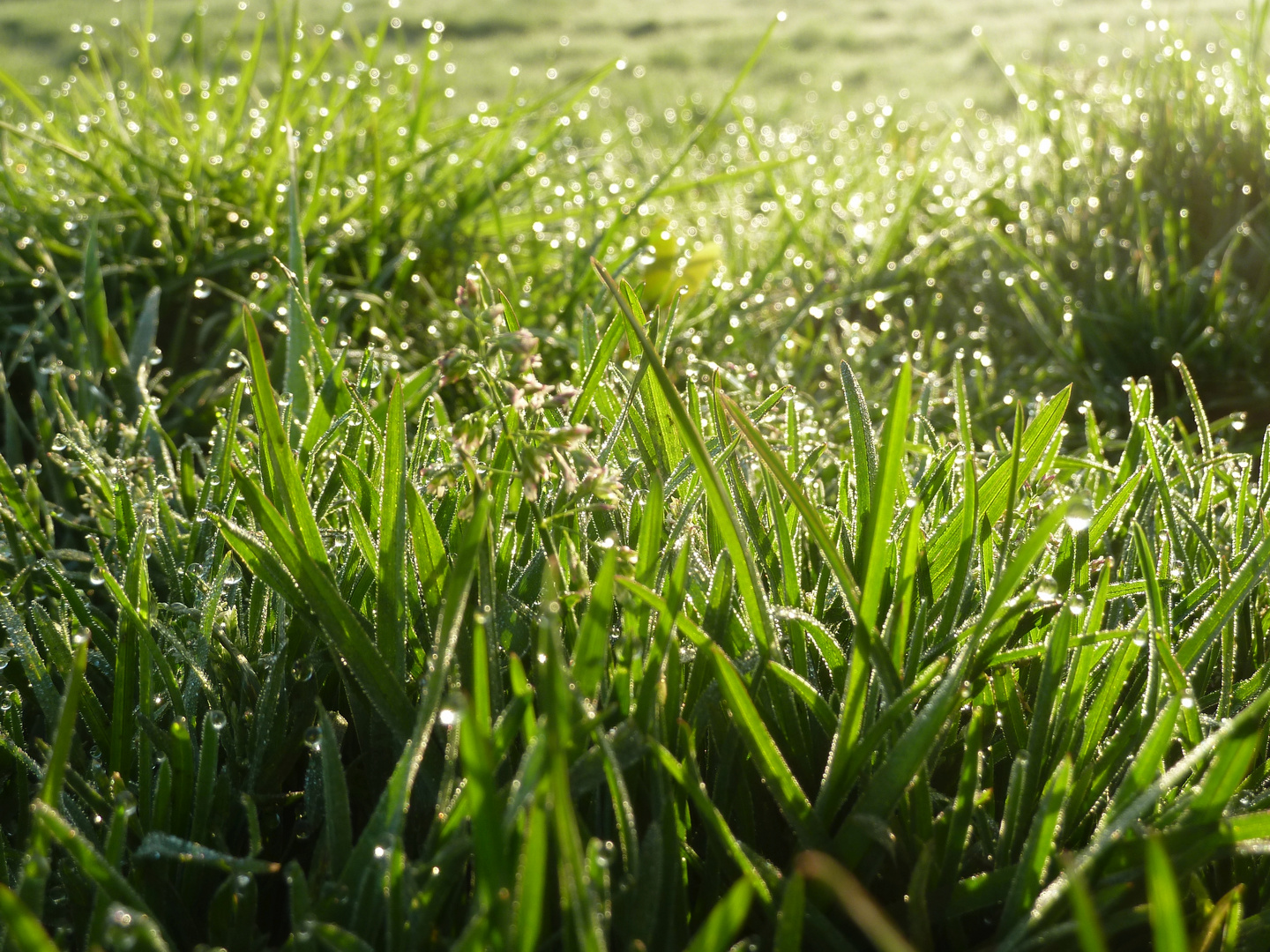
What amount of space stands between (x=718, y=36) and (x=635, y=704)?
6.35 m

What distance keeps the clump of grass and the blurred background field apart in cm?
369

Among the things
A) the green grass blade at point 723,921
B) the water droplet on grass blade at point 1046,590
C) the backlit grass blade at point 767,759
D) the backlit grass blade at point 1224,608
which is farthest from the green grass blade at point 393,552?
the backlit grass blade at point 1224,608

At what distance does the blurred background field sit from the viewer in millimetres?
4973

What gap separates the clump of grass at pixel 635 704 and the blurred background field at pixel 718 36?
3685 millimetres

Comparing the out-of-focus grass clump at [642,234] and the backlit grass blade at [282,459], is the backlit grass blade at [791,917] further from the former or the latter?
the out-of-focus grass clump at [642,234]

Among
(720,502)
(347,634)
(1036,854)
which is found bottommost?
(1036,854)

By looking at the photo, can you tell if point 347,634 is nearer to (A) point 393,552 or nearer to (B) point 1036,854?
(A) point 393,552

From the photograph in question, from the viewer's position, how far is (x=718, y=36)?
251 inches

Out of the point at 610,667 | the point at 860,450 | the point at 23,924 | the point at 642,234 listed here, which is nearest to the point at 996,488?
the point at 860,450

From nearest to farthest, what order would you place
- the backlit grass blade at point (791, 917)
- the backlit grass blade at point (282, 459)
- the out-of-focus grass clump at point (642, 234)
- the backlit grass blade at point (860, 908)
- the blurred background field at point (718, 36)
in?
the backlit grass blade at point (860, 908)
the backlit grass blade at point (791, 917)
the backlit grass blade at point (282, 459)
the out-of-focus grass clump at point (642, 234)
the blurred background field at point (718, 36)

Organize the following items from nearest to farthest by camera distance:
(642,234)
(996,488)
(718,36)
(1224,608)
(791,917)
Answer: (791,917)
(1224,608)
(996,488)
(642,234)
(718,36)

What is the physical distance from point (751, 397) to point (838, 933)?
33.9 inches

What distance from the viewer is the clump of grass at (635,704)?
61 centimetres

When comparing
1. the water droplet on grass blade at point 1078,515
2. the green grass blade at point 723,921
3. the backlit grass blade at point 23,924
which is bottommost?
the green grass blade at point 723,921
